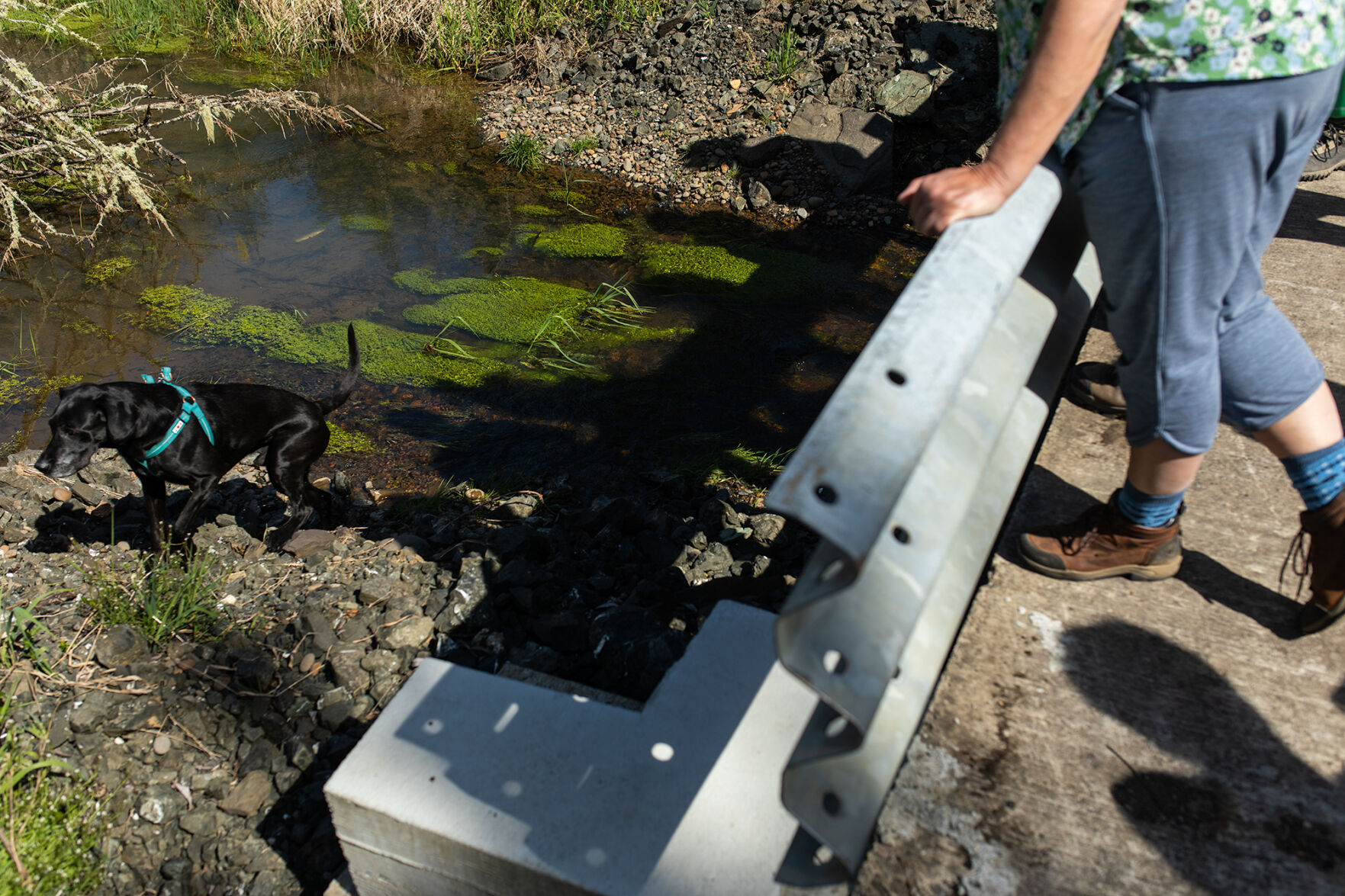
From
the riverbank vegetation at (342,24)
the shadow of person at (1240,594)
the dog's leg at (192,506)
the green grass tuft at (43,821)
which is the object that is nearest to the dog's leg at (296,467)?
the dog's leg at (192,506)

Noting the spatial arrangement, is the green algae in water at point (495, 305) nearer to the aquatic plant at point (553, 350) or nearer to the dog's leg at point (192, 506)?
the aquatic plant at point (553, 350)

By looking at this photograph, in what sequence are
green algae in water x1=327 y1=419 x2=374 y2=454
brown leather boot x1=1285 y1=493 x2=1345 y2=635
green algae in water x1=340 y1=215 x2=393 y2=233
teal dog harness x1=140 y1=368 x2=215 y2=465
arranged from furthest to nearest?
green algae in water x1=340 y1=215 x2=393 y2=233, green algae in water x1=327 y1=419 x2=374 y2=454, teal dog harness x1=140 y1=368 x2=215 y2=465, brown leather boot x1=1285 y1=493 x2=1345 y2=635

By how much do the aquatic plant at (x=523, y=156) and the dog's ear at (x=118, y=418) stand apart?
187 inches

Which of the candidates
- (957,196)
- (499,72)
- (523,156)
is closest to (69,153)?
(523,156)

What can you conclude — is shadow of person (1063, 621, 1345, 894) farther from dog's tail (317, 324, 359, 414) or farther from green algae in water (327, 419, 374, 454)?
green algae in water (327, 419, 374, 454)

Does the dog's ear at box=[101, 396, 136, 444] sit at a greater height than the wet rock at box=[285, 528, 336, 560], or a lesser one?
greater

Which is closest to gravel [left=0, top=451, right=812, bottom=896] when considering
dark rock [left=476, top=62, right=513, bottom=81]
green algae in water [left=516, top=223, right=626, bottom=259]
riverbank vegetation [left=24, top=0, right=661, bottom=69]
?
green algae in water [left=516, top=223, right=626, bottom=259]

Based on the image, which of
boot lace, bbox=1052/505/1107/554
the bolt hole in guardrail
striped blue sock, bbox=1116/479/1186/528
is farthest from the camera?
boot lace, bbox=1052/505/1107/554

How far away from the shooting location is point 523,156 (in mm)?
6984

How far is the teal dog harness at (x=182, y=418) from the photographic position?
2.91m

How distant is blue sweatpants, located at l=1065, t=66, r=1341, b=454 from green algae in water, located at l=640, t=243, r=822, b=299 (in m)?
3.85

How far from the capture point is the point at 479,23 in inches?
335

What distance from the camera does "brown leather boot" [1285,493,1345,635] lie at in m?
1.56

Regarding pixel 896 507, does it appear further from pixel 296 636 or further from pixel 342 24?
pixel 342 24
